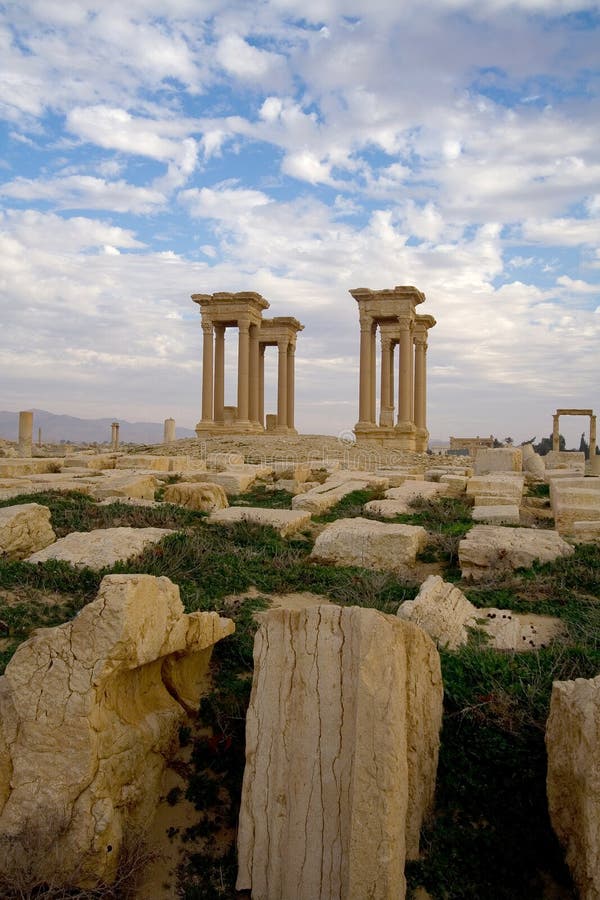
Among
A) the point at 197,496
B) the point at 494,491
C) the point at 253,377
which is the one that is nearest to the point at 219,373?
the point at 253,377

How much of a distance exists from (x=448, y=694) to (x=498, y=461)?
16.1 metres

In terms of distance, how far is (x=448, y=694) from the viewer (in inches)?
165

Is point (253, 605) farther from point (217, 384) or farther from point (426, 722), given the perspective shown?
point (217, 384)

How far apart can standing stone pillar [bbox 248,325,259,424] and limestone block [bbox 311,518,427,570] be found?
1039 inches

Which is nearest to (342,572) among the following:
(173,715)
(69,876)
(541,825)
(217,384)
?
(173,715)

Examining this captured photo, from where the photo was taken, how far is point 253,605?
5.83 meters

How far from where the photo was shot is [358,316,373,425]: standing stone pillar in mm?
30109

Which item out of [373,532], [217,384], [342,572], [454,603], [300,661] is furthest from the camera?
[217,384]

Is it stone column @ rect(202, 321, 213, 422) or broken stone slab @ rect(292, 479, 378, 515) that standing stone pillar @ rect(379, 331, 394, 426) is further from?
broken stone slab @ rect(292, 479, 378, 515)

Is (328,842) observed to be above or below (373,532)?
below

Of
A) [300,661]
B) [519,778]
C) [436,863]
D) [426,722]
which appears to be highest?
[300,661]

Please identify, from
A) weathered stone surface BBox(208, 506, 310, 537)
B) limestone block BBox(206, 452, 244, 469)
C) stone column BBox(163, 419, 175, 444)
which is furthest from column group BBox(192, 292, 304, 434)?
weathered stone surface BBox(208, 506, 310, 537)

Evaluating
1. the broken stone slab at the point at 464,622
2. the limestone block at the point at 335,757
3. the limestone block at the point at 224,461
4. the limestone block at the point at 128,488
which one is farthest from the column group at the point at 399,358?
the limestone block at the point at 335,757

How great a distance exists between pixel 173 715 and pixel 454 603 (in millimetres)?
2525
